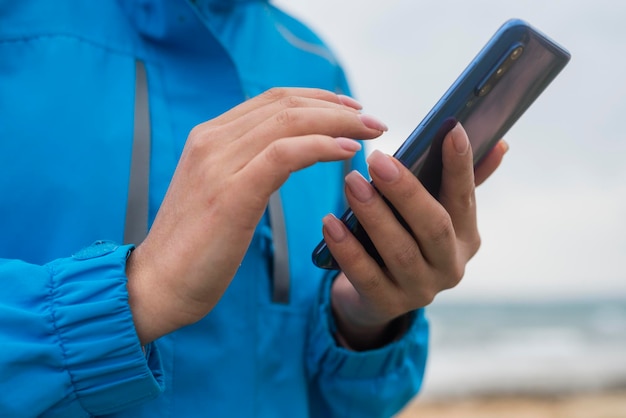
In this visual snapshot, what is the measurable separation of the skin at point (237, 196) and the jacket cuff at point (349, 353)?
37cm

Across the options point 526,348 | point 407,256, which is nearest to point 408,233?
point 407,256

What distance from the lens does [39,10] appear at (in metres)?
1.20

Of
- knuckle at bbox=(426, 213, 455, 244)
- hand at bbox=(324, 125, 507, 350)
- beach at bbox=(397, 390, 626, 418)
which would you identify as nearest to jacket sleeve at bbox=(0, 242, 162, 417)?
hand at bbox=(324, 125, 507, 350)

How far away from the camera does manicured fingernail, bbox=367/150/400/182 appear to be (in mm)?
986

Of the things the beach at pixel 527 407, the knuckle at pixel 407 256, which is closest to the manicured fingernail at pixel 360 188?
the knuckle at pixel 407 256

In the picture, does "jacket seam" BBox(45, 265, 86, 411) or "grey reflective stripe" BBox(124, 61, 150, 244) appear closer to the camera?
"jacket seam" BBox(45, 265, 86, 411)

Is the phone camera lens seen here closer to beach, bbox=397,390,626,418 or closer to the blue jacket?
the blue jacket

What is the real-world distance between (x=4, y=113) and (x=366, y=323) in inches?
28.8

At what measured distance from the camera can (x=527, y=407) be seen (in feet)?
23.5

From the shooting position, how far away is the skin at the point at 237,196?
2.95 feet

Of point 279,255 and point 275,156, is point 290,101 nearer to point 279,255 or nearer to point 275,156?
point 275,156

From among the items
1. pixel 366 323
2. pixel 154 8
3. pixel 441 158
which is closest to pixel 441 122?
pixel 441 158

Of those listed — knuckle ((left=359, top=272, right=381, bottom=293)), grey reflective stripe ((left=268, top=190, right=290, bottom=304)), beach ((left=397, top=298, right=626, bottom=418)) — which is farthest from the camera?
beach ((left=397, top=298, right=626, bottom=418))

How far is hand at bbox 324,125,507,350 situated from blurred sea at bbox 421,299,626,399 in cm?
799
